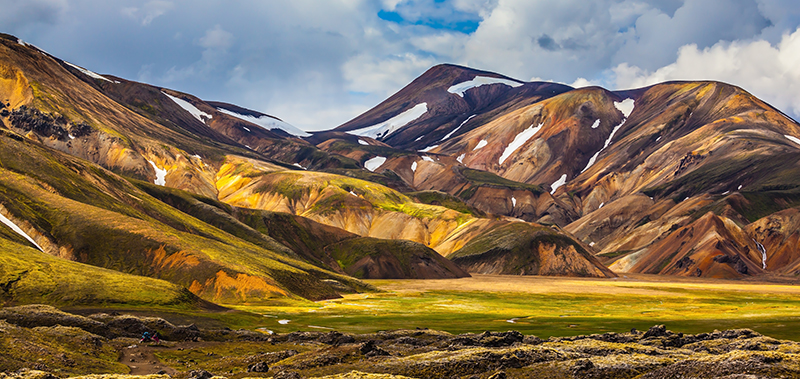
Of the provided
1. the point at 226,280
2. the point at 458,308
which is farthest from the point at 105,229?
the point at 458,308

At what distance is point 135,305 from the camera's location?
68.4 m

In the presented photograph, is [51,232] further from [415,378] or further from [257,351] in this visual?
[415,378]

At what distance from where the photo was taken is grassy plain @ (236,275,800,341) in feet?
211

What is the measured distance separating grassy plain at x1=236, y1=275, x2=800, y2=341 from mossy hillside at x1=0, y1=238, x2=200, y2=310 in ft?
45.3

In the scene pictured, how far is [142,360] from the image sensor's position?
39875mm

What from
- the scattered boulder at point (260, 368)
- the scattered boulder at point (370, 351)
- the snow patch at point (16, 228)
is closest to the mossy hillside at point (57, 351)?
the scattered boulder at point (260, 368)

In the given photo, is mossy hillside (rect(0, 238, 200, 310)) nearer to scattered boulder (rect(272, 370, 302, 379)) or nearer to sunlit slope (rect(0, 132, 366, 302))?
sunlit slope (rect(0, 132, 366, 302))

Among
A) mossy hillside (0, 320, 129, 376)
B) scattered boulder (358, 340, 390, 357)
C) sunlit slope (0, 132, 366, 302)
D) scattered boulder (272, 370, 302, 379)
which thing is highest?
sunlit slope (0, 132, 366, 302)

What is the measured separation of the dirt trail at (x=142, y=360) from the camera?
36.2m

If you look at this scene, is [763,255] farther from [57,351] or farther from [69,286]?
[57,351]

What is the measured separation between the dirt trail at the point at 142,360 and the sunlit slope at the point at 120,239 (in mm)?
50848

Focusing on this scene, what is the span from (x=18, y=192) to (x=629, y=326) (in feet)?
336

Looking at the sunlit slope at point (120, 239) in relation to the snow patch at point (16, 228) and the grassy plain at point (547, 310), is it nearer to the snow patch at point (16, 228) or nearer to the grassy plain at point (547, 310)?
the snow patch at point (16, 228)

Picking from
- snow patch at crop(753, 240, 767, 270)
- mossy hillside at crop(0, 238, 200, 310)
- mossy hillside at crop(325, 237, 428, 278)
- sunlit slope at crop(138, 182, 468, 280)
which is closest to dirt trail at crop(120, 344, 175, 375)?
mossy hillside at crop(0, 238, 200, 310)
